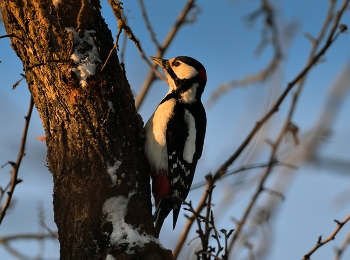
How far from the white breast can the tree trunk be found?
29 centimetres

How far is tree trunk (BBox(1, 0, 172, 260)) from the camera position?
8.11 feet

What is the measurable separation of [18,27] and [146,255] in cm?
152

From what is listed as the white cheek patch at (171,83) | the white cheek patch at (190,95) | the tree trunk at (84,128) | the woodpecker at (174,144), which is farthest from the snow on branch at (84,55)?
the white cheek patch at (171,83)

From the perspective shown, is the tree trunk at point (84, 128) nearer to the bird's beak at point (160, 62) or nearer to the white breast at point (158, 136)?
the white breast at point (158, 136)

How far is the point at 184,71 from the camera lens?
416 cm

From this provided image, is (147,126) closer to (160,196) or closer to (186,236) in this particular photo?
(160,196)

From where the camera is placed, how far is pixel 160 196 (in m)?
3.55

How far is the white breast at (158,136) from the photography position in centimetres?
326

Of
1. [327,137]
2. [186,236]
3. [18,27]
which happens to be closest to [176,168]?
[186,236]

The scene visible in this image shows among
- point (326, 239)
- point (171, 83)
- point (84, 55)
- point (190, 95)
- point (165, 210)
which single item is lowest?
point (326, 239)

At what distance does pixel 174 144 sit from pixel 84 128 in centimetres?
107

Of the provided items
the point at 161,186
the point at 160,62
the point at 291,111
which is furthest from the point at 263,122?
the point at 160,62

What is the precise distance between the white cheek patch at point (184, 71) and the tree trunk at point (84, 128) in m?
1.20

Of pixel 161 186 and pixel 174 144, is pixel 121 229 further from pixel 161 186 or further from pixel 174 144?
pixel 174 144
